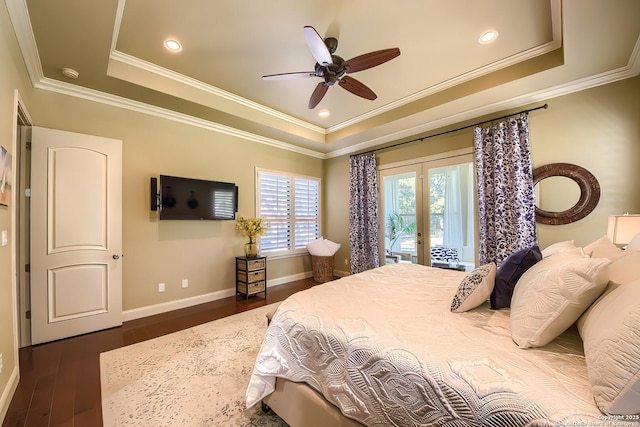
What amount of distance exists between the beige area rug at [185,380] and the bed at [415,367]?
394 millimetres

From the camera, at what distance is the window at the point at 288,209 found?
15.4 feet

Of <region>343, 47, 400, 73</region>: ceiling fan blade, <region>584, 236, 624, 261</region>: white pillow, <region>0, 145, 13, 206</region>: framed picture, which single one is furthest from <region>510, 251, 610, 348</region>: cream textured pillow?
<region>0, 145, 13, 206</region>: framed picture

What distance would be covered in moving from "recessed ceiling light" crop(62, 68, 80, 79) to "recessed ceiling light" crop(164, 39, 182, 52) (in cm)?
99

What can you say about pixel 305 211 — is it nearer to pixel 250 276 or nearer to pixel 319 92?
pixel 250 276

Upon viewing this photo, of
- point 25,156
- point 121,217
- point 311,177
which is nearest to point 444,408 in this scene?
point 121,217

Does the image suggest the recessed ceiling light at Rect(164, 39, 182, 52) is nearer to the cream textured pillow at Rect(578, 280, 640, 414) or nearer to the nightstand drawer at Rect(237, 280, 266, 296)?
the nightstand drawer at Rect(237, 280, 266, 296)

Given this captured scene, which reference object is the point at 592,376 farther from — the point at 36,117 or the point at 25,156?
the point at 36,117

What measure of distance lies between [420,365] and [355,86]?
2564 mm

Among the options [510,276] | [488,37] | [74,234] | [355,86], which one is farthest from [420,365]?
[74,234]

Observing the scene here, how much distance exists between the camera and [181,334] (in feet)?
9.27

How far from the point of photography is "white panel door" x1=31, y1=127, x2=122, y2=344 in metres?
2.62

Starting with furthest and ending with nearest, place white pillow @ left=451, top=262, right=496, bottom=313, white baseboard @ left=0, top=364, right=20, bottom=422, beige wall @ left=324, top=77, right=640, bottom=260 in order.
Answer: beige wall @ left=324, top=77, right=640, bottom=260, white baseboard @ left=0, top=364, right=20, bottom=422, white pillow @ left=451, top=262, right=496, bottom=313

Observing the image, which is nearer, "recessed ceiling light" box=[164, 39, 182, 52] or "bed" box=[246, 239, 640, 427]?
"bed" box=[246, 239, 640, 427]

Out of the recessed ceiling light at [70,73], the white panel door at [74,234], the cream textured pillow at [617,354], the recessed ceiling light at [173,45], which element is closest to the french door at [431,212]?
the cream textured pillow at [617,354]
